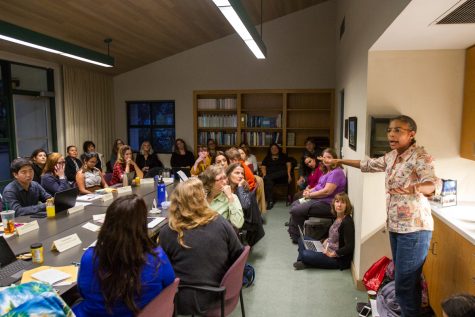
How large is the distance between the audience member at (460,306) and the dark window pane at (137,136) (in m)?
6.97

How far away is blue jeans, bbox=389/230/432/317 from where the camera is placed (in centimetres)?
226

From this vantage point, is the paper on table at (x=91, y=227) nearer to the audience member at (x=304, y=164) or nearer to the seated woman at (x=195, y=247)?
the seated woman at (x=195, y=247)

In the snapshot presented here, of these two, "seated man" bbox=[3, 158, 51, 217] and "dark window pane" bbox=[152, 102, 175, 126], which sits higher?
"dark window pane" bbox=[152, 102, 175, 126]

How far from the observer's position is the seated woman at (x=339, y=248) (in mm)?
3500

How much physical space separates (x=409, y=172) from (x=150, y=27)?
15.0 feet

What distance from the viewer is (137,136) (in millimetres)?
7746

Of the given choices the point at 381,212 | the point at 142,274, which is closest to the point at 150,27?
the point at 381,212

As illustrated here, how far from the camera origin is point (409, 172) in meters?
2.23

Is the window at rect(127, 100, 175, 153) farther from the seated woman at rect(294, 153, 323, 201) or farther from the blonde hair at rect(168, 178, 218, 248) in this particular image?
the blonde hair at rect(168, 178, 218, 248)

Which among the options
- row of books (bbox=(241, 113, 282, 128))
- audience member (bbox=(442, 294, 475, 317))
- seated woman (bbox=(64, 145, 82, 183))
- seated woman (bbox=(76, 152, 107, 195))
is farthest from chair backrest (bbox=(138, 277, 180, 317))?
row of books (bbox=(241, 113, 282, 128))

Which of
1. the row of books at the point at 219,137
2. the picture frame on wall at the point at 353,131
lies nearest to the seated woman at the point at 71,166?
the row of books at the point at 219,137

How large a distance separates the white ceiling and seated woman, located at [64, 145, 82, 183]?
4606 millimetres

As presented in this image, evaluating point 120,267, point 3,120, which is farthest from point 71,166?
point 120,267

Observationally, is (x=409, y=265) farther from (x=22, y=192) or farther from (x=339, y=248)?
(x=22, y=192)
